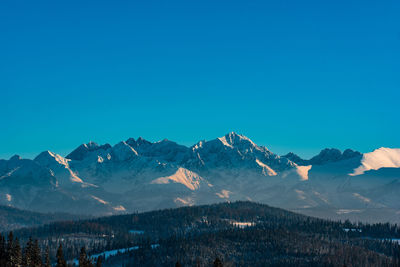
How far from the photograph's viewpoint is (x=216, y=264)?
179 m

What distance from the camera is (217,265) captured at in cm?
18012

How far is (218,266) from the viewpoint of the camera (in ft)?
607

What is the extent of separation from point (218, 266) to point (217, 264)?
5.69 metres

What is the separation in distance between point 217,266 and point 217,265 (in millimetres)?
888

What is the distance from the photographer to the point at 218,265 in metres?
184

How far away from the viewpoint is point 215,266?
18000 cm

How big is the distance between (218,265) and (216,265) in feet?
17.8

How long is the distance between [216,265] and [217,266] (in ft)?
7.11

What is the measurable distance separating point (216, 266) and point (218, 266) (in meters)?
5.82

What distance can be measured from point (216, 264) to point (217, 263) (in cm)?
72

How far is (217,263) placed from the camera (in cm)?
17938

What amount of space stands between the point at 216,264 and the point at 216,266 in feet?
2.87

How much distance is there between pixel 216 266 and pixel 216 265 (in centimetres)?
54
